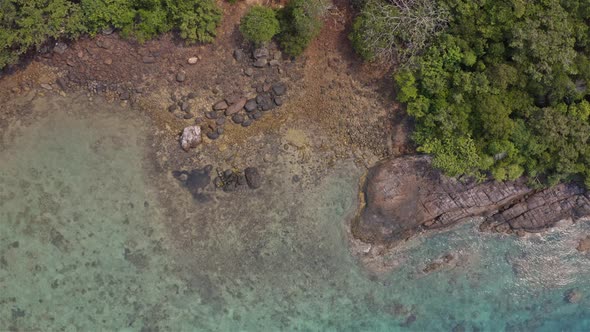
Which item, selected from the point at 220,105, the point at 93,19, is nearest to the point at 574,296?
the point at 220,105

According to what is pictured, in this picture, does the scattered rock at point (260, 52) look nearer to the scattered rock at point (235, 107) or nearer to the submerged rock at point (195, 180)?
the scattered rock at point (235, 107)

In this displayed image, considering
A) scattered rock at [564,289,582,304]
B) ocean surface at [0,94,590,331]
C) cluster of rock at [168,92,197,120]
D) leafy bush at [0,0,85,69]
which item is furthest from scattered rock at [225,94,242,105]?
scattered rock at [564,289,582,304]

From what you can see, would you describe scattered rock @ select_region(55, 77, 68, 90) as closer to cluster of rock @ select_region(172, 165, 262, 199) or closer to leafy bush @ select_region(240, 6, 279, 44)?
cluster of rock @ select_region(172, 165, 262, 199)

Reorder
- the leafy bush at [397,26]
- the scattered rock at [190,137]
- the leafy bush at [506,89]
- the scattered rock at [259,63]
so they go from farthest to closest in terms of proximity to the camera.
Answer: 1. the scattered rock at [259,63]
2. the scattered rock at [190,137]
3. the leafy bush at [397,26]
4. the leafy bush at [506,89]

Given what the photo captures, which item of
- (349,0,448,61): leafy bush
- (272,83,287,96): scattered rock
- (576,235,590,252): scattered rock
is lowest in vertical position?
(272,83,287,96): scattered rock

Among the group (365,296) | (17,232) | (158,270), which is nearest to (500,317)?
(365,296)

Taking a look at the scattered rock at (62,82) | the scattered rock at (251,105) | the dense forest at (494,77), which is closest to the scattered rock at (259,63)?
the scattered rock at (251,105)
